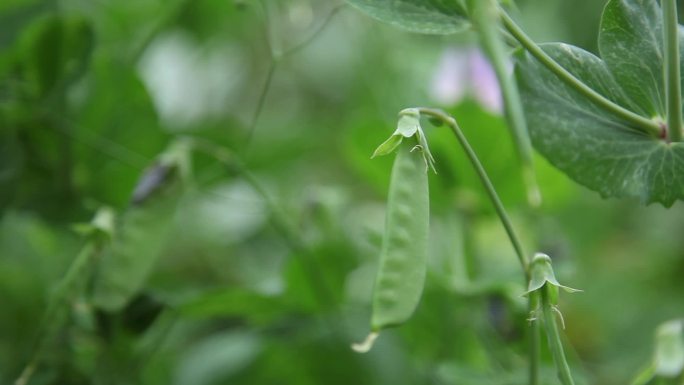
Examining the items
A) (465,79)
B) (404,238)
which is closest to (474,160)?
(404,238)

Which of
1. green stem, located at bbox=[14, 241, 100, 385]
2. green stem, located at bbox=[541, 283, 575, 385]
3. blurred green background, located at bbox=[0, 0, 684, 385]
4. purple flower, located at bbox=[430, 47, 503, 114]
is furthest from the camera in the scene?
purple flower, located at bbox=[430, 47, 503, 114]

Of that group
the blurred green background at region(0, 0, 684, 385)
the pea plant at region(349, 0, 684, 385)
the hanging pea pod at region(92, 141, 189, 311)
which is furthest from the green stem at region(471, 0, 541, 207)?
the hanging pea pod at region(92, 141, 189, 311)

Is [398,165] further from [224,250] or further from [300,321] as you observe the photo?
[224,250]

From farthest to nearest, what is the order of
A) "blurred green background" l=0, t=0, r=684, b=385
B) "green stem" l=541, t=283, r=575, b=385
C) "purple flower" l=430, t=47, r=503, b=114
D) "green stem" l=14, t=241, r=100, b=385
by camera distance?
"purple flower" l=430, t=47, r=503, b=114, "blurred green background" l=0, t=0, r=684, b=385, "green stem" l=14, t=241, r=100, b=385, "green stem" l=541, t=283, r=575, b=385

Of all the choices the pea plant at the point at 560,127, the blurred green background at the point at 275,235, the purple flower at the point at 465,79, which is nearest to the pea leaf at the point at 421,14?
the pea plant at the point at 560,127

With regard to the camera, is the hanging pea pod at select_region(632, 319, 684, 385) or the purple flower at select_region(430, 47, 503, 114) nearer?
the hanging pea pod at select_region(632, 319, 684, 385)

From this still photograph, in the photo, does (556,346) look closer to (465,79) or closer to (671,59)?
(671,59)

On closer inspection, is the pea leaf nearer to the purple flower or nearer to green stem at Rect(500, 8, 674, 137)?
green stem at Rect(500, 8, 674, 137)
